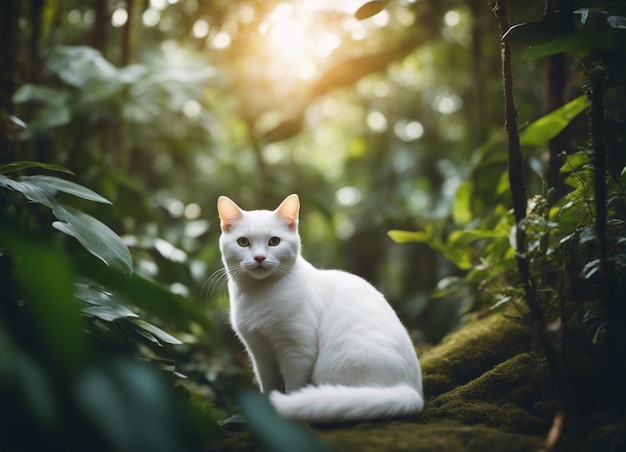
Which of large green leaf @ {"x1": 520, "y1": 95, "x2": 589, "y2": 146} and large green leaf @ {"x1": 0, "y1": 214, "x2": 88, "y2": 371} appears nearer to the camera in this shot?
large green leaf @ {"x1": 0, "y1": 214, "x2": 88, "y2": 371}

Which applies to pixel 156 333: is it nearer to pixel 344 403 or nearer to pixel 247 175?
pixel 344 403

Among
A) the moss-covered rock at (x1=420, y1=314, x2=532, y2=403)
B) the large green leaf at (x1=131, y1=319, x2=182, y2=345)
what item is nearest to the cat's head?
the large green leaf at (x1=131, y1=319, x2=182, y2=345)

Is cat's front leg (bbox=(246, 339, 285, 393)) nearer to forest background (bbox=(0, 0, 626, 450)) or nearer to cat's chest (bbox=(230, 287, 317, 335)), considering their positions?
cat's chest (bbox=(230, 287, 317, 335))

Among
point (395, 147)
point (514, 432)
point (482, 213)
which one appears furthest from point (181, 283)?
point (395, 147)

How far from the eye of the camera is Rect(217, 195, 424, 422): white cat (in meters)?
1.70

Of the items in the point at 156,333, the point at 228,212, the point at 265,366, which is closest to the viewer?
the point at 156,333

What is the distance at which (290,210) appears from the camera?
2.47 metres

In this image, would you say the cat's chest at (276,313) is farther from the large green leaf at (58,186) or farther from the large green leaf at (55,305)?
the large green leaf at (55,305)

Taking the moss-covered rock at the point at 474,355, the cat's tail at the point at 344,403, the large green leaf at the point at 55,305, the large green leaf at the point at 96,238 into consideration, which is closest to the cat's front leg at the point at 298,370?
the cat's tail at the point at 344,403

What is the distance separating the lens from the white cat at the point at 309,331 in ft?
5.59

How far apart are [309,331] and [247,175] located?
3.42 m

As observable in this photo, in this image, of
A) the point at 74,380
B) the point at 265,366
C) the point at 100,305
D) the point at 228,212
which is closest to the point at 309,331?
the point at 265,366

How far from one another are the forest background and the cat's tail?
40 centimetres

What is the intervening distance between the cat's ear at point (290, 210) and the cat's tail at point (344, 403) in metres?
0.90
